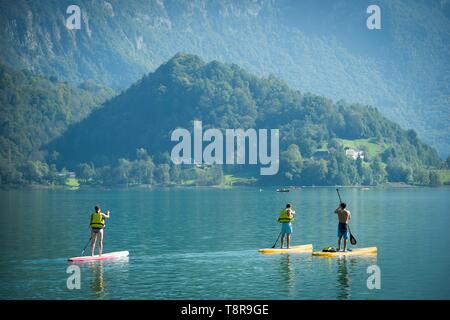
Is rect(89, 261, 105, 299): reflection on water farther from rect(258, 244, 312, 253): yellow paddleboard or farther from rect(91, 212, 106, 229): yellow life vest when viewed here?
rect(258, 244, 312, 253): yellow paddleboard

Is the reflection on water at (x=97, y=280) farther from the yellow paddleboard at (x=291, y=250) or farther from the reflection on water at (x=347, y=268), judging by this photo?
the reflection on water at (x=347, y=268)

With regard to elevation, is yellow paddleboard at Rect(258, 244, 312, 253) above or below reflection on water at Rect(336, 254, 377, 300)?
above

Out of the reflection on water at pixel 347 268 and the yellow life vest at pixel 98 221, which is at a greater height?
the yellow life vest at pixel 98 221

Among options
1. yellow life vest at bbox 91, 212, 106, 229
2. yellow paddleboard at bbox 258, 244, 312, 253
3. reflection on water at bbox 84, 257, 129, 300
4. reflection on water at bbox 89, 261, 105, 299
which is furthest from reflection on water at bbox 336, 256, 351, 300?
yellow life vest at bbox 91, 212, 106, 229

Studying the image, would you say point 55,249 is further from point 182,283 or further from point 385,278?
point 385,278

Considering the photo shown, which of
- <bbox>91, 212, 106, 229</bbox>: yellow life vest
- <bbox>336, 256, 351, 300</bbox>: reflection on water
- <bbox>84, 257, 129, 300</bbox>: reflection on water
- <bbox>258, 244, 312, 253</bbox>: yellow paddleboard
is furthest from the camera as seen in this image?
<bbox>258, 244, 312, 253</bbox>: yellow paddleboard

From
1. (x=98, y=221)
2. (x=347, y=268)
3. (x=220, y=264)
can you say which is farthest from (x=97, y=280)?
(x=347, y=268)

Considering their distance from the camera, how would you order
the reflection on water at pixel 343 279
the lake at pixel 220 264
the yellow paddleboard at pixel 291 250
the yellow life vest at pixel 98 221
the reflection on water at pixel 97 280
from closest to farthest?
1. the reflection on water at pixel 343 279
2. the reflection on water at pixel 97 280
3. the lake at pixel 220 264
4. the yellow life vest at pixel 98 221
5. the yellow paddleboard at pixel 291 250

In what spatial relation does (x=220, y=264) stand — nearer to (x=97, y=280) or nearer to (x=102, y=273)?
(x=102, y=273)

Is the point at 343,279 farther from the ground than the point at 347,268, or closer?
closer

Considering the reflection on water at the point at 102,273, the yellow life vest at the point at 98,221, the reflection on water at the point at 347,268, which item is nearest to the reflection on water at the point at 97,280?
the reflection on water at the point at 102,273

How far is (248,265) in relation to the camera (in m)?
55.9
